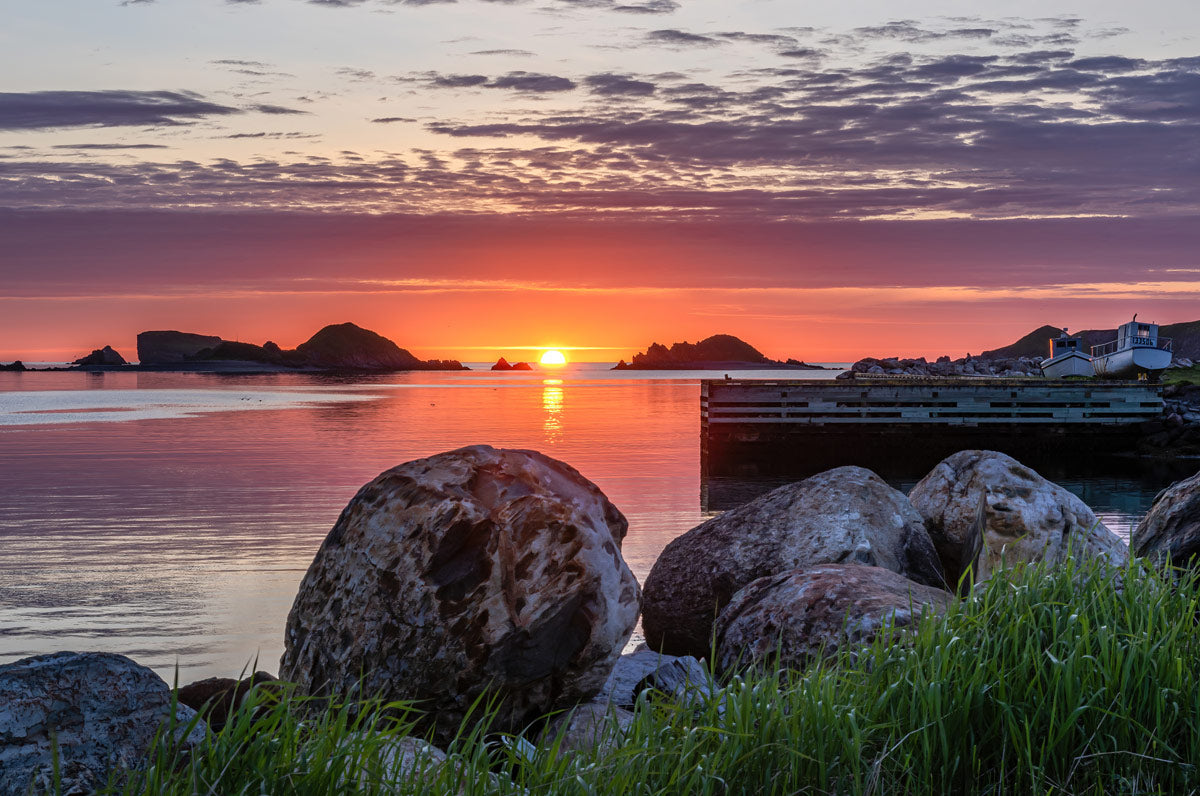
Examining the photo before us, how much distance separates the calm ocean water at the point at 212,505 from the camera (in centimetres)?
1101

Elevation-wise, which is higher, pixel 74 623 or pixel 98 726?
pixel 98 726

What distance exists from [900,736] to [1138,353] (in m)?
63.5

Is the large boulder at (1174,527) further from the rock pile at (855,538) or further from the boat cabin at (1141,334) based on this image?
the boat cabin at (1141,334)

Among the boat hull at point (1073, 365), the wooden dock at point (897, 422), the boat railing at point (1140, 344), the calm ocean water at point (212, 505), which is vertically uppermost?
the boat railing at point (1140, 344)

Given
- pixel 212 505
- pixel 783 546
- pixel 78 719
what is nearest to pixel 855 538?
pixel 783 546

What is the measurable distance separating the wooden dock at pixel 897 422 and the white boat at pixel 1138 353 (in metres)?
29.9

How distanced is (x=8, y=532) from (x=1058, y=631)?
56.2ft

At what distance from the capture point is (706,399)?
3200 cm

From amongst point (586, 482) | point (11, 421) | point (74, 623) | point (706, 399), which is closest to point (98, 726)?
point (586, 482)

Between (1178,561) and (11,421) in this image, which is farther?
(11,421)

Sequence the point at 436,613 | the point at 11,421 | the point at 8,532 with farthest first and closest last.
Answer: the point at 11,421, the point at 8,532, the point at 436,613

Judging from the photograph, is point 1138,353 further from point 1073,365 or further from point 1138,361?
point 1073,365

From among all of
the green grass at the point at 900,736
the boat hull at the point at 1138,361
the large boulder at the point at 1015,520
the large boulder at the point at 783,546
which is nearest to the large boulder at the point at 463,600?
→ the green grass at the point at 900,736

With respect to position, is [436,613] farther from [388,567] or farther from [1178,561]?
[1178,561]
